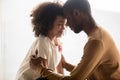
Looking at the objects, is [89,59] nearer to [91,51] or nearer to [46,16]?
[91,51]

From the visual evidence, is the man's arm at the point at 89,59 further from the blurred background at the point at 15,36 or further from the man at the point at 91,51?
the blurred background at the point at 15,36

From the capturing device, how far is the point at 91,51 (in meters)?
1.35

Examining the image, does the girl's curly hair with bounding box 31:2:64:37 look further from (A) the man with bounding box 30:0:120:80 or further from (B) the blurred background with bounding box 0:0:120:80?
(B) the blurred background with bounding box 0:0:120:80

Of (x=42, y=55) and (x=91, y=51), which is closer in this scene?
(x=91, y=51)

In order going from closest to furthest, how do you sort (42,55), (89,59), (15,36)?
1. (89,59)
2. (42,55)
3. (15,36)

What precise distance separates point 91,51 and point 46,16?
1.35 feet

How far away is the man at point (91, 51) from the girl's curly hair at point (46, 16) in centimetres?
13

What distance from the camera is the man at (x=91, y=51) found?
1.35 m

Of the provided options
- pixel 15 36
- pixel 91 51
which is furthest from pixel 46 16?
pixel 15 36

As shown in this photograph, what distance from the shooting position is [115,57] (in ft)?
4.94

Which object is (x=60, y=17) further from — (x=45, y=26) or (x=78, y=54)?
(x=78, y=54)

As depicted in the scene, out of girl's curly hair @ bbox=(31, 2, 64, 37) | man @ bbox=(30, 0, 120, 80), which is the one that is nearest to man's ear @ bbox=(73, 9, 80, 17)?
man @ bbox=(30, 0, 120, 80)

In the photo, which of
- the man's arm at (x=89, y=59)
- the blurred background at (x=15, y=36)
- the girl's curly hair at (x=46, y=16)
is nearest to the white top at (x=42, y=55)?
the girl's curly hair at (x=46, y=16)

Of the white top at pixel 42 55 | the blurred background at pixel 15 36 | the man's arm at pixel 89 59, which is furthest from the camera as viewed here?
the blurred background at pixel 15 36
